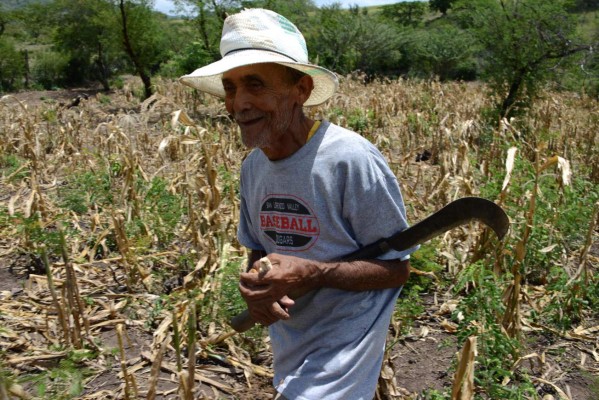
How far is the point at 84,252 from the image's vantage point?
3604 mm

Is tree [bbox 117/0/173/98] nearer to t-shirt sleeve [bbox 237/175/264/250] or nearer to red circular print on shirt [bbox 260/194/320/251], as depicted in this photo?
t-shirt sleeve [bbox 237/175/264/250]

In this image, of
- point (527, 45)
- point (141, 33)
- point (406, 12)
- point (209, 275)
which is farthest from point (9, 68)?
point (406, 12)

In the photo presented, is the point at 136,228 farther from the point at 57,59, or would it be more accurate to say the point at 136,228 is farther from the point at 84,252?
the point at 57,59

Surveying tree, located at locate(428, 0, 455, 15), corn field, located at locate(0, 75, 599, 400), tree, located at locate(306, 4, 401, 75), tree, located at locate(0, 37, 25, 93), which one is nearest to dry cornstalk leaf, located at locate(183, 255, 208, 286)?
corn field, located at locate(0, 75, 599, 400)

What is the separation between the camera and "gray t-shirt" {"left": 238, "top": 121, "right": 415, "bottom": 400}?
1425 millimetres

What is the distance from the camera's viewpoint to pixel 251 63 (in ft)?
4.58

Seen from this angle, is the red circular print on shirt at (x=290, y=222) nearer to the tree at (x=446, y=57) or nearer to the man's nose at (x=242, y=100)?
the man's nose at (x=242, y=100)

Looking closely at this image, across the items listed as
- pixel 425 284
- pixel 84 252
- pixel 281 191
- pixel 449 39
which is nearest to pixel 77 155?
pixel 84 252

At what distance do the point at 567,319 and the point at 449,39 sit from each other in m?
20.4

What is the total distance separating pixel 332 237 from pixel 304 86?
18.6 inches

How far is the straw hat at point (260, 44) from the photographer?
143 cm

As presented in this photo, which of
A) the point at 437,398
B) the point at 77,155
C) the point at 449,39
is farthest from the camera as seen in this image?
the point at 449,39

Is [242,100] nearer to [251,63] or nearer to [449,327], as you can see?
[251,63]

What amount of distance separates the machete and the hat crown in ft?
1.93
